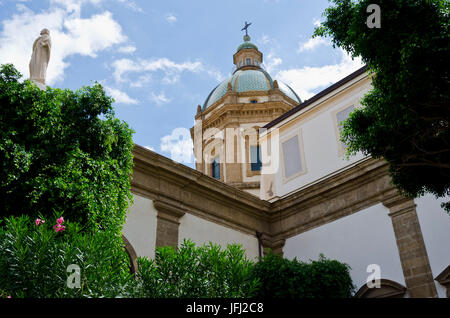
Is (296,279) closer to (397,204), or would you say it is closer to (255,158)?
Answer: (397,204)

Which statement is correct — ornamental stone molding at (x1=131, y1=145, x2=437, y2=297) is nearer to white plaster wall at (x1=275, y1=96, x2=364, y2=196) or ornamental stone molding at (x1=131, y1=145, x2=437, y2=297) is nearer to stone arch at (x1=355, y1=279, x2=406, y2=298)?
stone arch at (x1=355, y1=279, x2=406, y2=298)

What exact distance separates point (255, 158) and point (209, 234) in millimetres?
→ 13101

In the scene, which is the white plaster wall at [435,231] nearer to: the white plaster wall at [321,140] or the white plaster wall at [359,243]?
the white plaster wall at [359,243]

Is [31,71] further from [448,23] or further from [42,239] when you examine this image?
[448,23]

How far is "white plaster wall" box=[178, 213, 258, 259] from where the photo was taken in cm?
1261

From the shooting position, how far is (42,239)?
5.07 m

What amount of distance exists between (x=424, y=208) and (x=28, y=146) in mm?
9261

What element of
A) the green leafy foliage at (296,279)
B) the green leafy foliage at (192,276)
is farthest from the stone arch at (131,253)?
the green leafy foliage at (192,276)

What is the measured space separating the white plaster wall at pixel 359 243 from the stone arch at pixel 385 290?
0.62 ft

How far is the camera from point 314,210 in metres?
14.3

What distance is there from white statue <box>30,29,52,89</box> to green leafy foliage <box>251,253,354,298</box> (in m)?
6.27

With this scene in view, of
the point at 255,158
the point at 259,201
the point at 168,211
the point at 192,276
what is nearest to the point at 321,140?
the point at 259,201

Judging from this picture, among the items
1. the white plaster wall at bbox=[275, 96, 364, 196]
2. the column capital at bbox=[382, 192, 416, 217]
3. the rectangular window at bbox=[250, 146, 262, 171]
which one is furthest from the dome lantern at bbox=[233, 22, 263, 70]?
the column capital at bbox=[382, 192, 416, 217]
